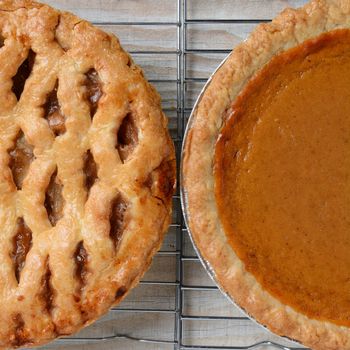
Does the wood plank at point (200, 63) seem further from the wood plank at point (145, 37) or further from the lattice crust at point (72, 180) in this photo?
the lattice crust at point (72, 180)

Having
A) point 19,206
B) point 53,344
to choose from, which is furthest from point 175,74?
point 53,344

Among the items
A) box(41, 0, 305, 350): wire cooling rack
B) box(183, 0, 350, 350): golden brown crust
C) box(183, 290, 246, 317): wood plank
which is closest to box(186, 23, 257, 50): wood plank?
box(41, 0, 305, 350): wire cooling rack

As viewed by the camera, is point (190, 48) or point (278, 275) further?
point (190, 48)

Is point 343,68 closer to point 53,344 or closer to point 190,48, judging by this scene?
point 190,48

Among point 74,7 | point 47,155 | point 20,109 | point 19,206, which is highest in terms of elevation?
point 74,7

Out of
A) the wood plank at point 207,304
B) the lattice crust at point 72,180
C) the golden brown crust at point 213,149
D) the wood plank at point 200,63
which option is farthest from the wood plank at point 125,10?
the wood plank at point 207,304

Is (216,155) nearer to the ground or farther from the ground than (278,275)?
farther from the ground
